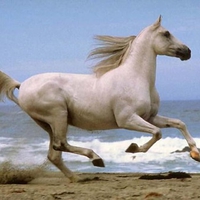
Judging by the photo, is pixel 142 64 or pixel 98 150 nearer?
pixel 142 64

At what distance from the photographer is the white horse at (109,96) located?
6.94 meters

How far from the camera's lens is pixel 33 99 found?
7191 millimetres

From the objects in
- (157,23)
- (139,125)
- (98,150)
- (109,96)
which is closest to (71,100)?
(109,96)

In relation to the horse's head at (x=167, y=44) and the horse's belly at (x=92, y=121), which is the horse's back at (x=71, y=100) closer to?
the horse's belly at (x=92, y=121)

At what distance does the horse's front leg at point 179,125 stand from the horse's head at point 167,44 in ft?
2.66

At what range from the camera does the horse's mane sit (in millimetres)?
7461

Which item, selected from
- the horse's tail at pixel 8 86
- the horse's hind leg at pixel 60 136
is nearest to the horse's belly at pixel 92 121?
the horse's hind leg at pixel 60 136

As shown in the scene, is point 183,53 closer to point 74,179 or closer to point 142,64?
point 142,64

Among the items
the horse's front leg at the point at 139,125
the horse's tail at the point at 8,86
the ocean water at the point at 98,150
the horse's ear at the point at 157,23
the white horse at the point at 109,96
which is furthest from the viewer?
the ocean water at the point at 98,150

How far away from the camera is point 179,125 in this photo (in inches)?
277

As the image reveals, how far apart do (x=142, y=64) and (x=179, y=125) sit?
0.88 m

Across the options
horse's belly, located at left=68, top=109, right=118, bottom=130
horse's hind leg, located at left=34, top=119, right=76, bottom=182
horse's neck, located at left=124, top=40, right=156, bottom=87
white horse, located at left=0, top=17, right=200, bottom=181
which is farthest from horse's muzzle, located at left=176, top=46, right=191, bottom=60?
horse's hind leg, located at left=34, top=119, right=76, bottom=182

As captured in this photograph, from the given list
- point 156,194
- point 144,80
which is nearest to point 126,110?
point 144,80

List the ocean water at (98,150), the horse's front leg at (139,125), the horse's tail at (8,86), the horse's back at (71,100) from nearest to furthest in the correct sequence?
the horse's front leg at (139,125)
the horse's back at (71,100)
the horse's tail at (8,86)
the ocean water at (98,150)
